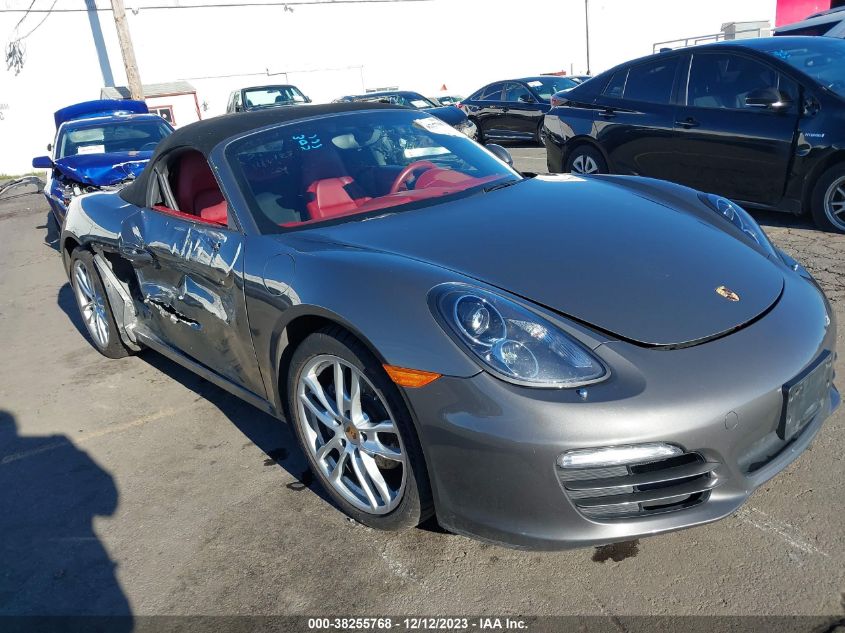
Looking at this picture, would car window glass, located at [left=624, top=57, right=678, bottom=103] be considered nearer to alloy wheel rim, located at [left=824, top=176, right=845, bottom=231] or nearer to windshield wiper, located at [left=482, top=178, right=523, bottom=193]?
alloy wheel rim, located at [left=824, top=176, right=845, bottom=231]

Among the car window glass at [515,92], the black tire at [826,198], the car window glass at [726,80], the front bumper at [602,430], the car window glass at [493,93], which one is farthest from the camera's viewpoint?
the car window glass at [493,93]

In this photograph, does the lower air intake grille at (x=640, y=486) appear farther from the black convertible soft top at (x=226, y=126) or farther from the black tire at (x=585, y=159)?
the black tire at (x=585, y=159)

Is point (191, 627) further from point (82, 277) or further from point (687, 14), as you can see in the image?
point (687, 14)

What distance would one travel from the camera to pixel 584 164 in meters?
7.22

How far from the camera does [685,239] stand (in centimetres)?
272

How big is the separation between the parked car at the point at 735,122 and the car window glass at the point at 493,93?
716cm

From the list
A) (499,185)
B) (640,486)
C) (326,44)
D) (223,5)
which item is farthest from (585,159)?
(326,44)

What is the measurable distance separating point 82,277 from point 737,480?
13.8 ft

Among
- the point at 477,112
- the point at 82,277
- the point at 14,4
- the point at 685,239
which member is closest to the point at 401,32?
the point at 14,4

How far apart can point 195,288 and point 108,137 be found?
6435 mm

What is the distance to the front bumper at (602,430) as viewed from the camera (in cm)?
194

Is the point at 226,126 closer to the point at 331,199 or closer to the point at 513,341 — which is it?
the point at 331,199

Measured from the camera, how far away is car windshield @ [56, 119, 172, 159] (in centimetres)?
848

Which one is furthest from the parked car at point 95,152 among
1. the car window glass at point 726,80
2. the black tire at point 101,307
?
the car window glass at point 726,80
